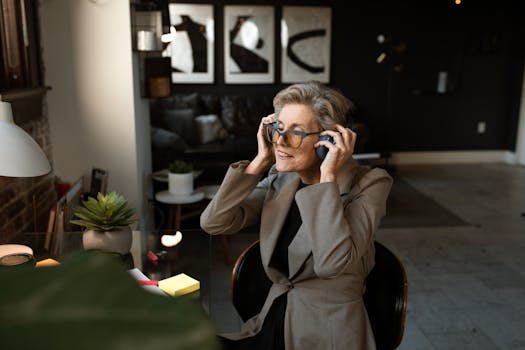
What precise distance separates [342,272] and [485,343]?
1.77 m

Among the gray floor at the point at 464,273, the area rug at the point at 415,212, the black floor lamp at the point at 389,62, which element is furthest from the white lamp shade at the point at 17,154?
the black floor lamp at the point at 389,62

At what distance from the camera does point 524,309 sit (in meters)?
3.35

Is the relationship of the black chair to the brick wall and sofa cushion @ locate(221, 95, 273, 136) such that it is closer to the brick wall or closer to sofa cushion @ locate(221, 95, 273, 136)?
the brick wall

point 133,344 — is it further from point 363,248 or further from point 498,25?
point 498,25

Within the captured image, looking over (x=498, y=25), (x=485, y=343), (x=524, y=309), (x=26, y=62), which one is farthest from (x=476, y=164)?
(x=26, y=62)

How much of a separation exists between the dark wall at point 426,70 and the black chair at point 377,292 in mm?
5888

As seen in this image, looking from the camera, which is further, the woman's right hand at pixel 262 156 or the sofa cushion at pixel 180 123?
the sofa cushion at pixel 180 123

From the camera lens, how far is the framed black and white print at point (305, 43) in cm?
750

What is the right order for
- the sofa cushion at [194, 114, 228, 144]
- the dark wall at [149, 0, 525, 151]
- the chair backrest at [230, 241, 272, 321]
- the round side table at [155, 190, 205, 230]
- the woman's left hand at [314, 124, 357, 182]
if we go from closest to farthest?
the woman's left hand at [314, 124, 357, 182] < the chair backrest at [230, 241, 272, 321] < the round side table at [155, 190, 205, 230] < the sofa cushion at [194, 114, 228, 144] < the dark wall at [149, 0, 525, 151]

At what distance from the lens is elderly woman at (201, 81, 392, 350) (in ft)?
5.26

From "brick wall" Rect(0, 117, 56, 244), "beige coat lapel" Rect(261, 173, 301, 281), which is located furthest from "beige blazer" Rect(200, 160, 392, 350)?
"brick wall" Rect(0, 117, 56, 244)

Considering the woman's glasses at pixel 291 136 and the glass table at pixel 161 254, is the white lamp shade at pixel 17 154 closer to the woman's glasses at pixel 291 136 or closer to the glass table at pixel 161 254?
the glass table at pixel 161 254

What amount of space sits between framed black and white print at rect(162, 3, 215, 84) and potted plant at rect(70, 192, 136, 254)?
18.1ft

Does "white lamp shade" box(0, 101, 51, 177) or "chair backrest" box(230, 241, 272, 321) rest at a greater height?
"white lamp shade" box(0, 101, 51, 177)
